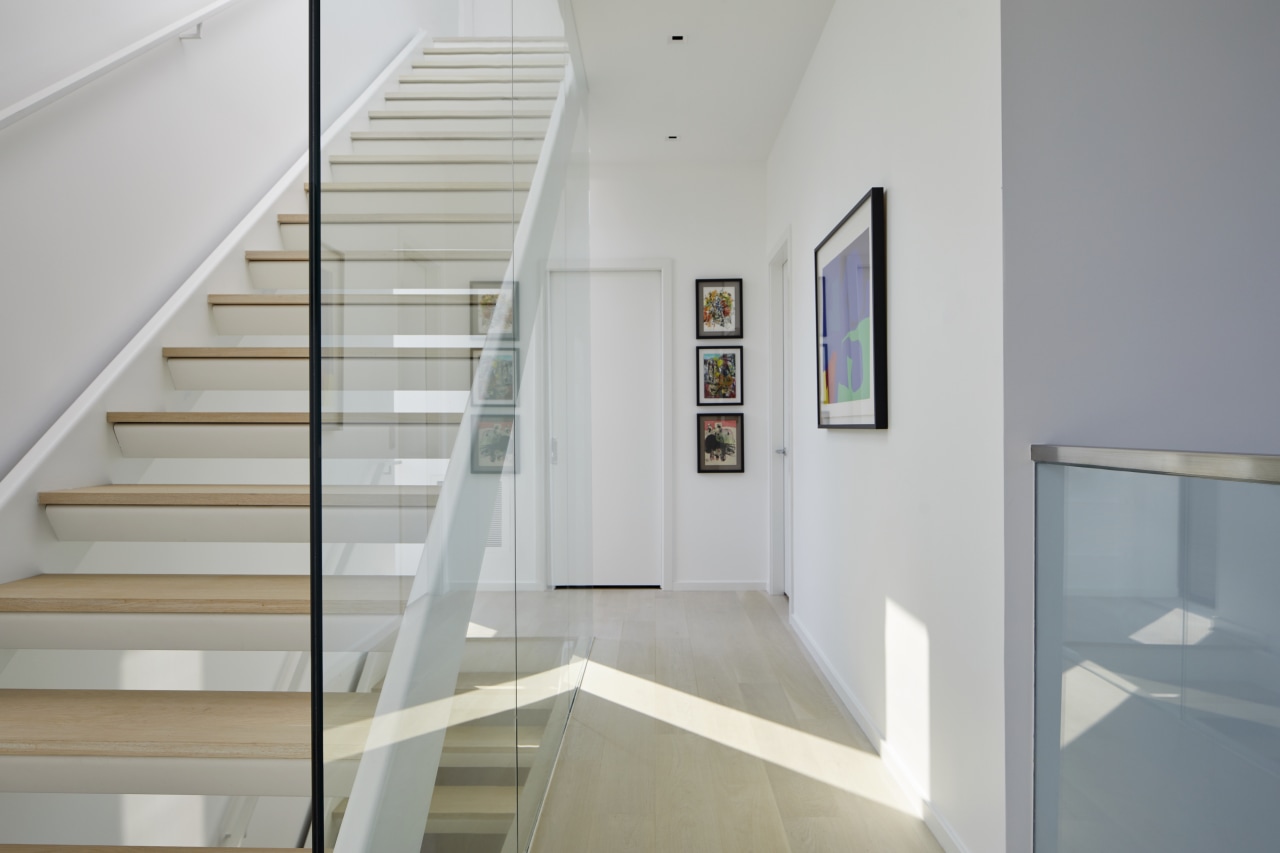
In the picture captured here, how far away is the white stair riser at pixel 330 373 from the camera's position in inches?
32.0

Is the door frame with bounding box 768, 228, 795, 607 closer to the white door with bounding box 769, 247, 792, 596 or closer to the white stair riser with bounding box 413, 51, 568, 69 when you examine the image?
the white door with bounding box 769, 247, 792, 596

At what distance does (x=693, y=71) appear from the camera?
3.56m

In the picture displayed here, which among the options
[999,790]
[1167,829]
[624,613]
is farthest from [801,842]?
[624,613]

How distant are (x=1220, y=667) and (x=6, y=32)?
2511mm

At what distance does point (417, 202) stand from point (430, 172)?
0.12 meters

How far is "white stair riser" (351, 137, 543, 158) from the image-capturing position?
95 centimetres

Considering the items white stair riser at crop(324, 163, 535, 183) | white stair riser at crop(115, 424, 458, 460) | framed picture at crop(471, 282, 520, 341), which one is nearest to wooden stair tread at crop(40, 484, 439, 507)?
white stair riser at crop(115, 424, 458, 460)

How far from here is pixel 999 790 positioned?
5.15 ft

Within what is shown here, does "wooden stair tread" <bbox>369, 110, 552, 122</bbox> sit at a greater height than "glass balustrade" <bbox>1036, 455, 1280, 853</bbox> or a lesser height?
greater

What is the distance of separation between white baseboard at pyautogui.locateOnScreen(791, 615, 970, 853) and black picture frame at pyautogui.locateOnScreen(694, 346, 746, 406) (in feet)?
5.79

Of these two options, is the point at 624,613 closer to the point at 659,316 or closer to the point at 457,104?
the point at 659,316

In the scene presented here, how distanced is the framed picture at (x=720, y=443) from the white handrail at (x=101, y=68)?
10.5 feet

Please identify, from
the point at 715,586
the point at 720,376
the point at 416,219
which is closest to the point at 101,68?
the point at 416,219

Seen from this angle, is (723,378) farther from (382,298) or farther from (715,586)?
(382,298)
